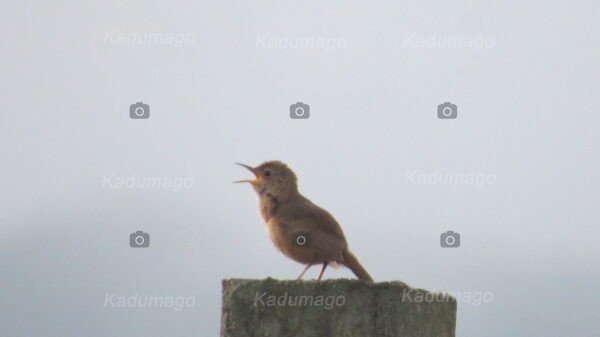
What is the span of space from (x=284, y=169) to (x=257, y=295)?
3.10 m

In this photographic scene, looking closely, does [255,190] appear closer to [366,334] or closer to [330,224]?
[330,224]

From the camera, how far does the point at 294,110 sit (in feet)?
57.9

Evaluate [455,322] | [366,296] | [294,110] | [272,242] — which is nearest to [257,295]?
[366,296]

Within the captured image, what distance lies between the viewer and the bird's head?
1034cm

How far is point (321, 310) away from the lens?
7.43 m

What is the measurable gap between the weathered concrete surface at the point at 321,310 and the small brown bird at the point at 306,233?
6.27 ft

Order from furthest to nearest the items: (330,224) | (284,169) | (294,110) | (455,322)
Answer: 1. (294,110)
2. (284,169)
3. (330,224)
4. (455,322)

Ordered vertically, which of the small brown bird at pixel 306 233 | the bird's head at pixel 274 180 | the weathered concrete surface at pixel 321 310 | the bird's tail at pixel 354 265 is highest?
the bird's head at pixel 274 180

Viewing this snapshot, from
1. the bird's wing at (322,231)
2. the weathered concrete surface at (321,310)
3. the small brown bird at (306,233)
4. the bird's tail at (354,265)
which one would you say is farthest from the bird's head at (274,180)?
the weathered concrete surface at (321,310)

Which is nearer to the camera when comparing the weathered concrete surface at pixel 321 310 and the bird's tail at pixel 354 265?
the weathered concrete surface at pixel 321 310

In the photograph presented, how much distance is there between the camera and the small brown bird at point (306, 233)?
9.70m

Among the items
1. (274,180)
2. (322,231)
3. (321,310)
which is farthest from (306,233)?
(321,310)

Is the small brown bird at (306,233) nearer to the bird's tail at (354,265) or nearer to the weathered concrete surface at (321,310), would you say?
the bird's tail at (354,265)

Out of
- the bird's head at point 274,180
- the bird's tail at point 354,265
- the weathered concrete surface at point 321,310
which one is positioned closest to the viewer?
the weathered concrete surface at point 321,310
